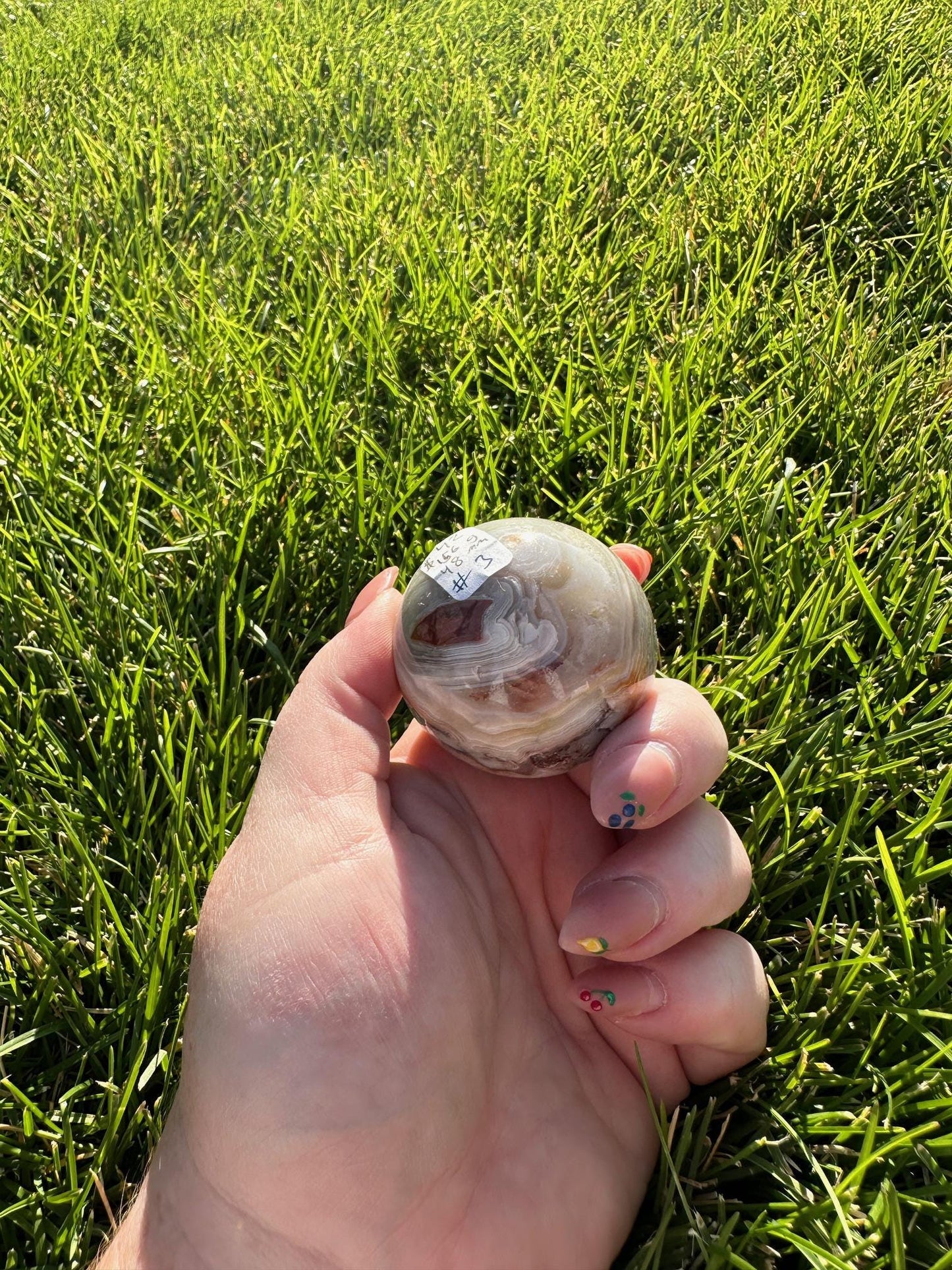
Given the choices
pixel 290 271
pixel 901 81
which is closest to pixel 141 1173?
pixel 290 271

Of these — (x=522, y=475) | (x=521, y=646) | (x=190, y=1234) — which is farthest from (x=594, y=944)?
(x=522, y=475)

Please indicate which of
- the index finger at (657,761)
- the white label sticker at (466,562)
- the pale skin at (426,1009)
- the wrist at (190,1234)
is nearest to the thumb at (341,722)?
the pale skin at (426,1009)

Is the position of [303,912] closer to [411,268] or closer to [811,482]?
[811,482]

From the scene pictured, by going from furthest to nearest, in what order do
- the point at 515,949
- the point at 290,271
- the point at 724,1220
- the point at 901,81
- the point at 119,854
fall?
the point at 901,81, the point at 290,271, the point at 119,854, the point at 515,949, the point at 724,1220

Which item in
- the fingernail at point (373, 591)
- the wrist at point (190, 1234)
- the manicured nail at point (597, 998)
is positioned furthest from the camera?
the fingernail at point (373, 591)

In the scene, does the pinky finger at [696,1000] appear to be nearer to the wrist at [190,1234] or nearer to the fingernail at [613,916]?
the fingernail at [613,916]

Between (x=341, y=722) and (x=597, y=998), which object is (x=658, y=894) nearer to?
(x=597, y=998)
